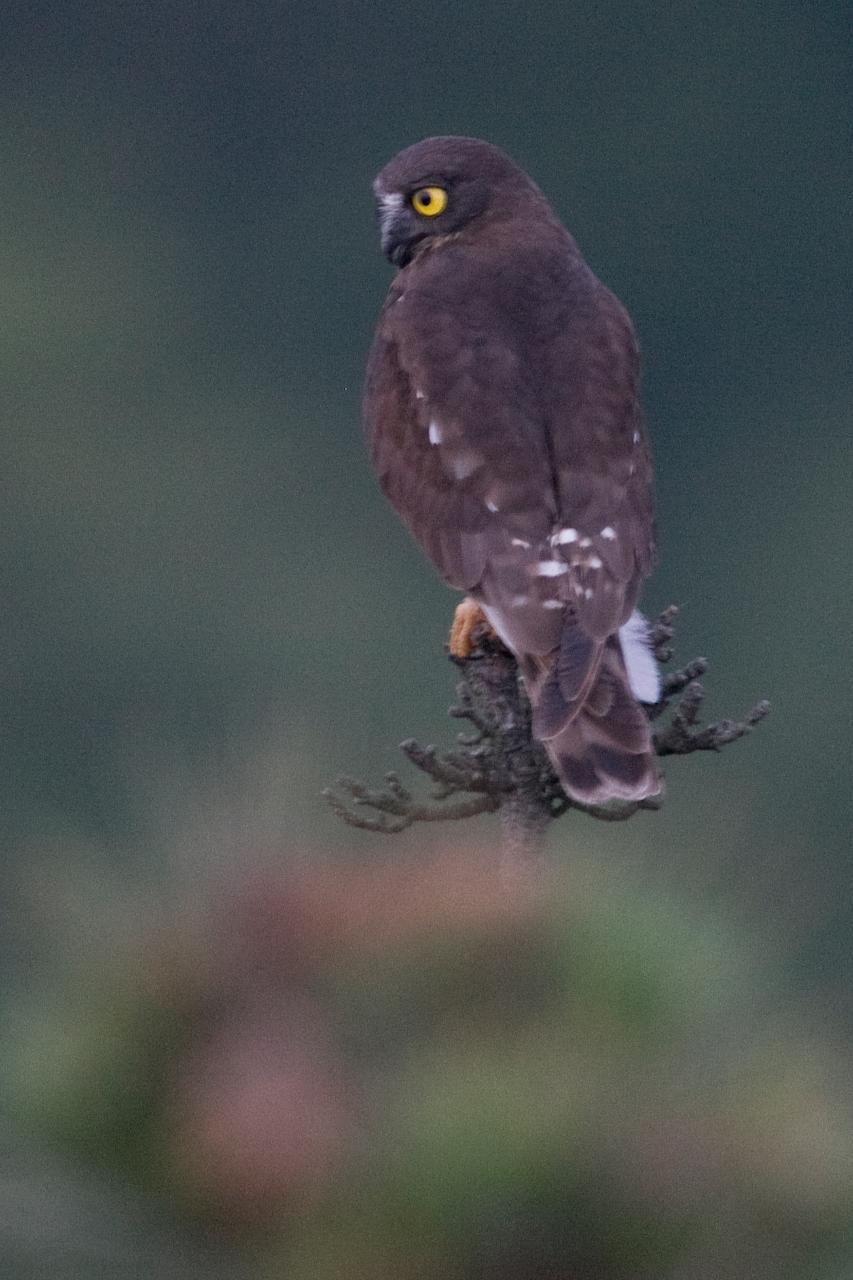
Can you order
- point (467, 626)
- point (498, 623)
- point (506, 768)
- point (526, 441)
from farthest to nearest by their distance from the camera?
1. point (526, 441)
2. point (467, 626)
3. point (498, 623)
4. point (506, 768)

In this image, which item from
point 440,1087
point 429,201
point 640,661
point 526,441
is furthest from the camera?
point 429,201

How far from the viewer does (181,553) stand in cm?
3178

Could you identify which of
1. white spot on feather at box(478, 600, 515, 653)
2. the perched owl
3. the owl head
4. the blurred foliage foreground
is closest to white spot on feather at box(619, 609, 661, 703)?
the perched owl

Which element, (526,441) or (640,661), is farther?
(526,441)

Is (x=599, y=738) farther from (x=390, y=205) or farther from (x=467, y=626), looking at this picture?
(x=390, y=205)

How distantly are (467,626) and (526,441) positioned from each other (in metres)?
0.36

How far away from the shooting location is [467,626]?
3.76m

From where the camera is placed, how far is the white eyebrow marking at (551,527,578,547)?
3.77 metres

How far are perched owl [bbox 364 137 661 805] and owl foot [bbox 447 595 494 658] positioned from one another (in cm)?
3

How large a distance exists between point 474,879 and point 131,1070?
19 centimetres

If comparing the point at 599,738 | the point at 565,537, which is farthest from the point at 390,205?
the point at 599,738

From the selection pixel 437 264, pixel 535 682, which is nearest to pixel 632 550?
pixel 535 682

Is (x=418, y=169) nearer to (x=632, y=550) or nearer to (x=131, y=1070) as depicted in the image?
(x=632, y=550)

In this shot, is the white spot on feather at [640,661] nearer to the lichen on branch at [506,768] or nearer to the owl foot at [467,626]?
the lichen on branch at [506,768]
